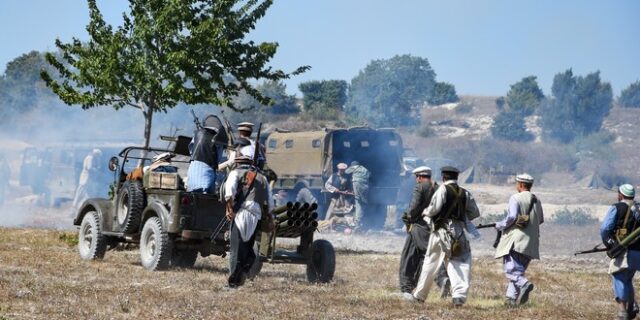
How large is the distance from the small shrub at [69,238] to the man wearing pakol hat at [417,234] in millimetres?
7263

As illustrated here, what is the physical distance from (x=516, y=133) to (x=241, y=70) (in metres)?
43.6

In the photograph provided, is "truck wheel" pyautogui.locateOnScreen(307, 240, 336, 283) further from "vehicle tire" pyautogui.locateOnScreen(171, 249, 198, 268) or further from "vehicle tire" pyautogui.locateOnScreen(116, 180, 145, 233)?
"vehicle tire" pyautogui.locateOnScreen(116, 180, 145, 233)

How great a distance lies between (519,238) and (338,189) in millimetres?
13529

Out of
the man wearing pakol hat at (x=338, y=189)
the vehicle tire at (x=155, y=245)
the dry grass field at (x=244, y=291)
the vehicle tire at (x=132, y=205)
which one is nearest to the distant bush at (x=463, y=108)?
the man wearing pakol hat at (x=338, y=189)

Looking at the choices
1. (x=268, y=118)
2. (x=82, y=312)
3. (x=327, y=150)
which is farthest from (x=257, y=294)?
(x=268, y=118)

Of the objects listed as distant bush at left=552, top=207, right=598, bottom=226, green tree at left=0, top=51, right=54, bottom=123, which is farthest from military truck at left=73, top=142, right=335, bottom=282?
green tree at left=0, top=51, right=54, bottom=123

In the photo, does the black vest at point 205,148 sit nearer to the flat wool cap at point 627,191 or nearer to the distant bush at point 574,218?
the flat wool cap at point 627,191

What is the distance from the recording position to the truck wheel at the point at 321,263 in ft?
43.7

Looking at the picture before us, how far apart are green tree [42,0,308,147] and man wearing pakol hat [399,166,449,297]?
7468mm

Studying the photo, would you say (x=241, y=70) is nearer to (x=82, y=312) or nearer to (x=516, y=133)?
(x=82, y=312)

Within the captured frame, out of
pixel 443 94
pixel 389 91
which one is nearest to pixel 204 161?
pixel 389 91

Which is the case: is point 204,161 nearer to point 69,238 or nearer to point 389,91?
point 69,238

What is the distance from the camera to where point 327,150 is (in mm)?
26375

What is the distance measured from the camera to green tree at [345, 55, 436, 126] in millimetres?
55013
